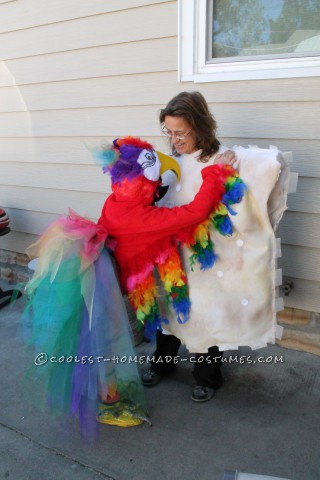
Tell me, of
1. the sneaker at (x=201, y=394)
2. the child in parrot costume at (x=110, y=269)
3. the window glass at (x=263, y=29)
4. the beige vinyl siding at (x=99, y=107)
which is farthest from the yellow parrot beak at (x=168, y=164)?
the sneaker at (x=201, y=394)

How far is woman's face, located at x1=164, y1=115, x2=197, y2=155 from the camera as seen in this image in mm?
2160

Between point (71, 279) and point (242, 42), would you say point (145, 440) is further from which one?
point (242, 42)

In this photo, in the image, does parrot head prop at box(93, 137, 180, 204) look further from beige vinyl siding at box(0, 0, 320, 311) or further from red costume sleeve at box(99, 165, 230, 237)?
beige vinyl siding at box(0, 0, 320, 311)

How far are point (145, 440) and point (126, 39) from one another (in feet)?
8.60

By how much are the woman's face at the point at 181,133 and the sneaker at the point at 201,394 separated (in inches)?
53.9

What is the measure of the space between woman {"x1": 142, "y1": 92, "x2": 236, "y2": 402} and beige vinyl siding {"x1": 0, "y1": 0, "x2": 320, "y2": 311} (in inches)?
24.3

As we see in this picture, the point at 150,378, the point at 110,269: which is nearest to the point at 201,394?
the point at 150,378

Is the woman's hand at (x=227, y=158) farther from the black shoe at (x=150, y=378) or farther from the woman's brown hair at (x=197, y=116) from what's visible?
the black shoe at (x=150, y=378)

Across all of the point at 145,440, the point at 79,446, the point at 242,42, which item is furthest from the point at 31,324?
the point at 242,42

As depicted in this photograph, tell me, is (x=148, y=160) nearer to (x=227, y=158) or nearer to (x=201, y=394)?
(x=227, y=158)

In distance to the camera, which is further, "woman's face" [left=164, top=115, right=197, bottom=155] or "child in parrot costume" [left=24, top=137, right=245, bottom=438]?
"woman's face" [left=164, top=115, right=197, bottom=155]

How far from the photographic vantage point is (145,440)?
2.29m

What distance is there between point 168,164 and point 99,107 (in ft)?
4.92

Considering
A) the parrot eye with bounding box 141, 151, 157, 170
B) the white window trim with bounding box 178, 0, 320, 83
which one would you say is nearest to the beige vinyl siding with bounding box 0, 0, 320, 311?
the white window trim with bounding box 178, 0, 320, 83
